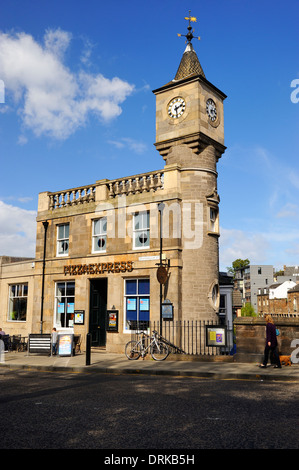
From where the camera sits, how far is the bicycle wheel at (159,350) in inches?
640

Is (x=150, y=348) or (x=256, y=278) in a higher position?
(x=256, y=278)

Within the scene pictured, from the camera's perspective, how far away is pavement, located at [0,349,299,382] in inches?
479

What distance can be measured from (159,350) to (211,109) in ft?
38.3

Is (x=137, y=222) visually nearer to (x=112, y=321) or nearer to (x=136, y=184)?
(x=136, y=184)

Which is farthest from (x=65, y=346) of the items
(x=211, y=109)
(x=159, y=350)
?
(x=211, y=109)

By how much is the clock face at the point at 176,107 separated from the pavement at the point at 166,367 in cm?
1118

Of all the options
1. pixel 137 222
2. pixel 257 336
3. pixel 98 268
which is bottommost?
pixel 257 336

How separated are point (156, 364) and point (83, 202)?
34.3 feet

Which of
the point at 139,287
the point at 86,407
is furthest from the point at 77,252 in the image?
the point at 86,407

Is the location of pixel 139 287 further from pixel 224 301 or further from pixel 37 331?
pixel 224 301

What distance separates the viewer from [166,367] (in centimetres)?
1391

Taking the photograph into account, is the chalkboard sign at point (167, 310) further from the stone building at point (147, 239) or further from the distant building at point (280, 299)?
the distant building at point (280, 299)

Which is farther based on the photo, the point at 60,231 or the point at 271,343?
the point at 60,231

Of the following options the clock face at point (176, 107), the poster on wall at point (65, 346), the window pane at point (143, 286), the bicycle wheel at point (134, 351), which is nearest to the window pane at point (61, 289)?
the poster on wall at point (65, 346)
